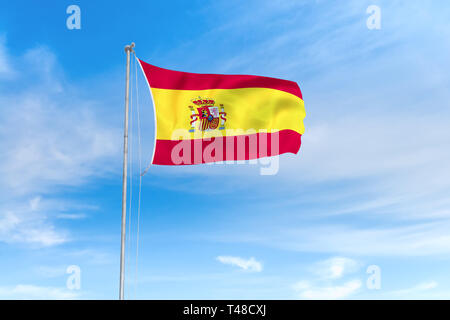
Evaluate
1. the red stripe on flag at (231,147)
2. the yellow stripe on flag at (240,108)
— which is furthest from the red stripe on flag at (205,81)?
the red stripe on flag at (231,147)

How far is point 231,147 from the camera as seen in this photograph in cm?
1973

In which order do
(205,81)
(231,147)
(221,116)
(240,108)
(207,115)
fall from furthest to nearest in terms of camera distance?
(240,108)
(205,81)
(221,116)
(207,115)
(231,147)

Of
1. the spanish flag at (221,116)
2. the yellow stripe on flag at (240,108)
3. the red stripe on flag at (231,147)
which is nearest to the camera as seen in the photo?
the red stripe on flag at (231,147)

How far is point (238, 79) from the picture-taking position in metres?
21.1

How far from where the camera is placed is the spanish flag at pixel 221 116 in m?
19.0

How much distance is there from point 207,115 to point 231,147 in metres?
1.75

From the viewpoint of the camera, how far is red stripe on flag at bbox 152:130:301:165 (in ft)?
60.6

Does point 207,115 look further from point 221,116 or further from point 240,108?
point 240,108

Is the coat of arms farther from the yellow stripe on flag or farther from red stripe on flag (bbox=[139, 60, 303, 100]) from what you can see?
red stripe on flag (bbox=[139, 60, 303, 100])

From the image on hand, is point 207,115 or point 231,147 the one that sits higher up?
point 207,115

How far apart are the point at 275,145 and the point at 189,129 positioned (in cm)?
398

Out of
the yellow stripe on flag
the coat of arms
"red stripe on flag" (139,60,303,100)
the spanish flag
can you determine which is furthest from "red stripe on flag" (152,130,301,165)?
"red stripe on flag" (139,60,303,100)

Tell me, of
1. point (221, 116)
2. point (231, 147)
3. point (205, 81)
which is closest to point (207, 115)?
point (221, 116)

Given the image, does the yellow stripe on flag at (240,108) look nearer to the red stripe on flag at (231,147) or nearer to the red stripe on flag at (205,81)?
the red stripe on flag at (205,81)
